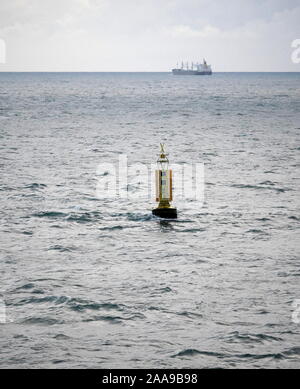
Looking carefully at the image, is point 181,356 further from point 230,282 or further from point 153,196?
point 153,196

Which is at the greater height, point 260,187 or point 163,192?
point 163,192

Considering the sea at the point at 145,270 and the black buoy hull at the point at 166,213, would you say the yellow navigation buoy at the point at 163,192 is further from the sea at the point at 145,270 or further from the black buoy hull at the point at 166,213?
the sea at the point at 145,270

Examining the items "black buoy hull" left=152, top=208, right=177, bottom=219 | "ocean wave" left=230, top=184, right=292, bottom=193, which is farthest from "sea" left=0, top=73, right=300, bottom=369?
"black buoy hull" left=152, top=208, right=177, bottom=219

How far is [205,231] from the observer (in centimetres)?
2269

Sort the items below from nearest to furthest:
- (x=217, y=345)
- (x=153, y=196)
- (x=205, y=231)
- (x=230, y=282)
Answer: (x=217, y=345) < (x=230, y=282) < (x=205, y=231) < (x=153, y=196)

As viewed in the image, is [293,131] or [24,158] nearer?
[24,158]

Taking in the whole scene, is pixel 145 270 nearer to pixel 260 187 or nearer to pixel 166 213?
pixel 166 213

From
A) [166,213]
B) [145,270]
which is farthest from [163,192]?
[145,270]

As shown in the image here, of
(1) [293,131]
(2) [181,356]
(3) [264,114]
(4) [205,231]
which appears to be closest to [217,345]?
(2) [181,356]

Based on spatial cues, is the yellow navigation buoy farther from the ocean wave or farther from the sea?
the ocean wave

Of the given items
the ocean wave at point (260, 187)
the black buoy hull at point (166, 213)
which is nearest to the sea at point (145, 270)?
the ocean wave at point (260, 187)

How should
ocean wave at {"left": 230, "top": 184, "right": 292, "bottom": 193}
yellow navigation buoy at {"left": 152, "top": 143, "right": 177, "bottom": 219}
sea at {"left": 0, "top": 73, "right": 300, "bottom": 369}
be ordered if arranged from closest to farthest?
sea at {"left": 0, "top": 73, "right": 300, "bottom": 369}, yellow navigation buoy at {"left": 152, "top": 143, "right": 177, "bottom": 219}, ocean wave at {"left": 230, "top": 184, "right": 292, "bottom": 193}

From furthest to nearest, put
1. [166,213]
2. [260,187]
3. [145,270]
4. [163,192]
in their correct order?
[260,187] → [166,213] → [163,192] → [145,270]
